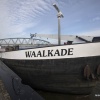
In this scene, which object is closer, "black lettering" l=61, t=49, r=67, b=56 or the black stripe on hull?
the black stripe on hull

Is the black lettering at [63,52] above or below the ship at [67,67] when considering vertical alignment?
above

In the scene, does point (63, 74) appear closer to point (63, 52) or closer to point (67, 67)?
point (67, 67)

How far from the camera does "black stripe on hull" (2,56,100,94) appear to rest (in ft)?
31.2

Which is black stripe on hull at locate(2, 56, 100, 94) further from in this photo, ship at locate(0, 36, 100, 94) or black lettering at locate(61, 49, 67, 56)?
black lettering at locate(61, 49, 67, 56)

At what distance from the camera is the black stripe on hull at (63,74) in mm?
9523

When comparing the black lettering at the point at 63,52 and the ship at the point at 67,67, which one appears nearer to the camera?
the ship at the point at 67,67

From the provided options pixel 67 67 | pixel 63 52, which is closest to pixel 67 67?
pixel 67 67

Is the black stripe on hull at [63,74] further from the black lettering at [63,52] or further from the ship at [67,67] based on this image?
the black lettering at [63,52]

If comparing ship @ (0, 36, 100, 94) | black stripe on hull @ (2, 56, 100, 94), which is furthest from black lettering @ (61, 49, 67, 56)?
black stripe on hull @ (2, 56, 100, 94)

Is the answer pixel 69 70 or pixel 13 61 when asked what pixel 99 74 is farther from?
pixel 13 61

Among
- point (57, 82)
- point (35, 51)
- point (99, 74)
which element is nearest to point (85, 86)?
point (99, 74)

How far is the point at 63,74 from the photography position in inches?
386

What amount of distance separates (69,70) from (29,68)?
10.6 feet

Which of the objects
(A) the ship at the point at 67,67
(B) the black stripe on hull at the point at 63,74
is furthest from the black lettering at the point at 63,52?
(B) the black stripe on hull at the point at 63,74
